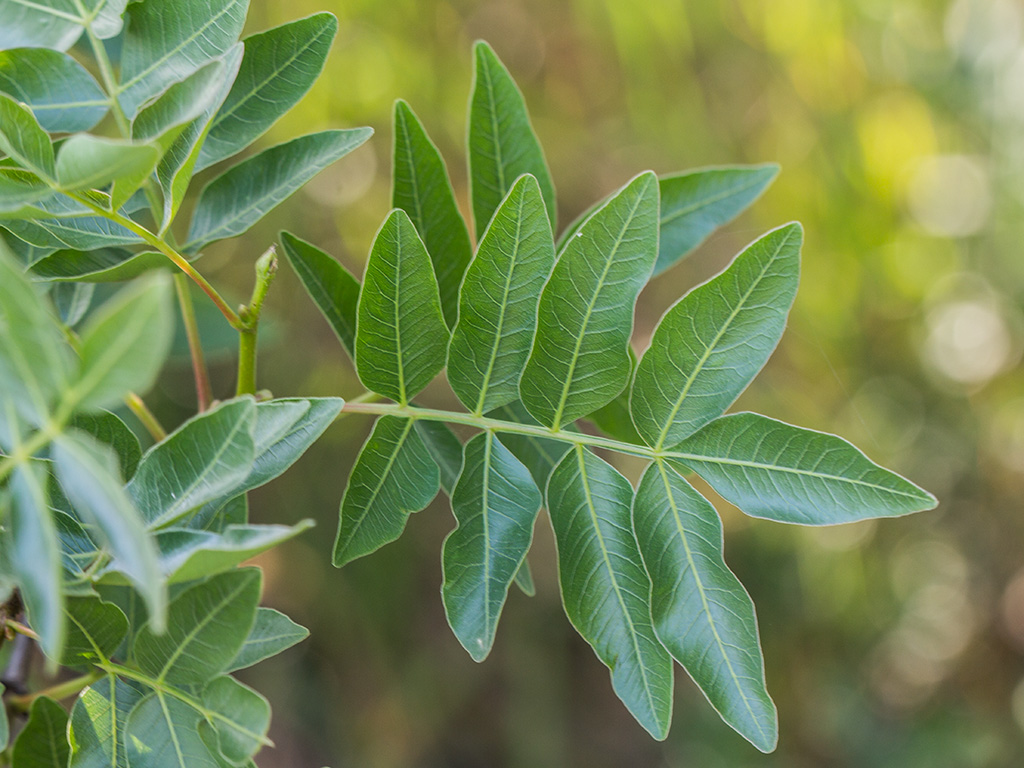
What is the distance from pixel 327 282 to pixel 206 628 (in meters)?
0.18

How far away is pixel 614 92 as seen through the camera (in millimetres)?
1604

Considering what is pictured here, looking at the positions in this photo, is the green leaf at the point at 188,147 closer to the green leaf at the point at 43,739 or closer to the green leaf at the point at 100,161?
the green leaf at the point at 100,161

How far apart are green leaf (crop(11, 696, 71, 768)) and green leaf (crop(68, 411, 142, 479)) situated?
0.31 ft

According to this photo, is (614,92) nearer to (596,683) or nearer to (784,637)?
(784,637)

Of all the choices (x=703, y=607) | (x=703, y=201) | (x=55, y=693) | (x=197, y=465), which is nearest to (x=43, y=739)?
(x=55, y=693)

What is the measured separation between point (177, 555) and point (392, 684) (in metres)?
1.45

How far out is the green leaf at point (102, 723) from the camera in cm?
27

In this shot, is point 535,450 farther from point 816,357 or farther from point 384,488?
point 816,357

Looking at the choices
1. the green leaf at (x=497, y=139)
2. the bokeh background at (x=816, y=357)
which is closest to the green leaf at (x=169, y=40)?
the green leaf at (x=497, y=139)

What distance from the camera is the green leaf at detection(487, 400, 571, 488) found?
0.38 m

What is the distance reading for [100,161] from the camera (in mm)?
227

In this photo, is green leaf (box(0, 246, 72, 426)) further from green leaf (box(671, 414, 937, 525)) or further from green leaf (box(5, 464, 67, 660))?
green leaf (box(671, 414, 937, 525))

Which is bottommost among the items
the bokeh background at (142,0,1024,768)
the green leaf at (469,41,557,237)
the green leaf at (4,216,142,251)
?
the bokeh background at (142,0,1024,768)

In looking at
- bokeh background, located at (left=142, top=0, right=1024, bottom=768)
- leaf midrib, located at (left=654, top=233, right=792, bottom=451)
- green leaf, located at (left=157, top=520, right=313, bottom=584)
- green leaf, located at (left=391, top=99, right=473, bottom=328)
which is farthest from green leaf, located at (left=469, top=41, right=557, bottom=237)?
bokeh background, located at (left=142, top=0, right=1024, bottom=768)
